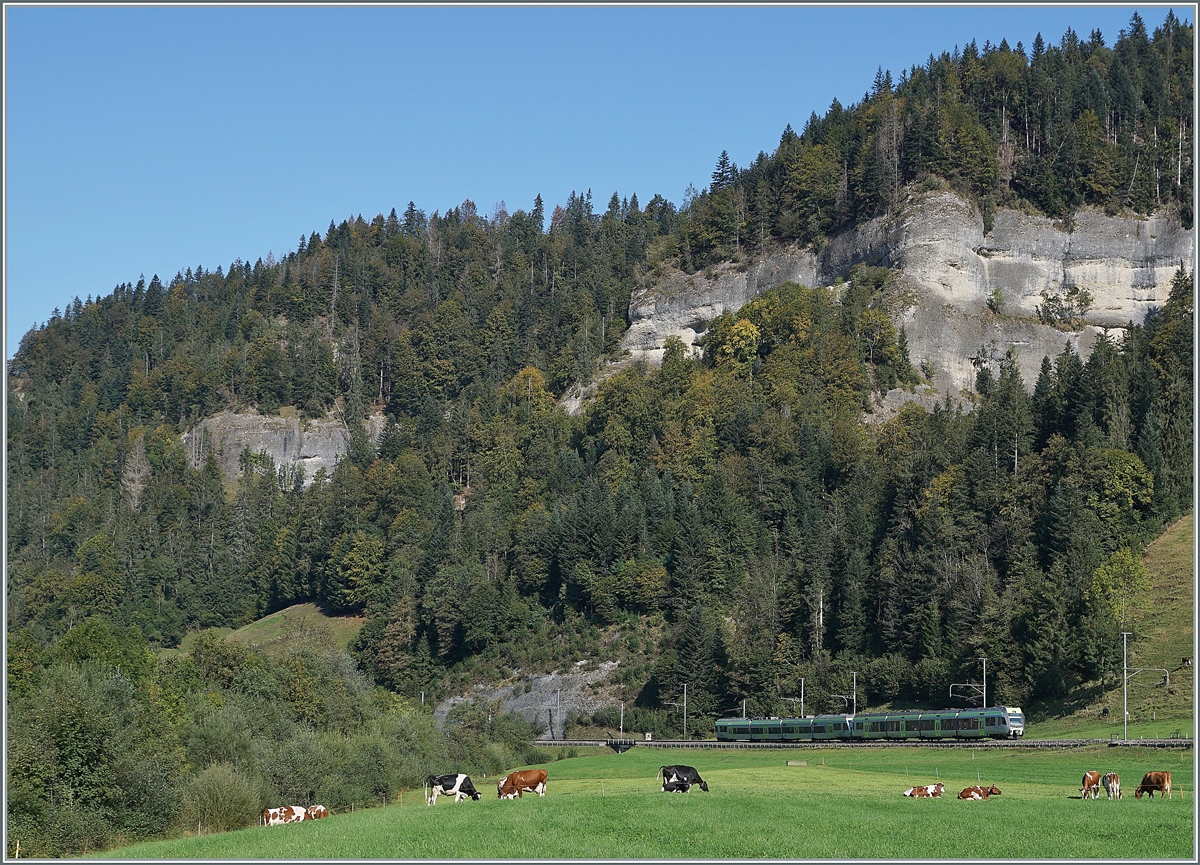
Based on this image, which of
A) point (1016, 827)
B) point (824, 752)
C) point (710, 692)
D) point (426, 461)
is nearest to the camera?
point (1016, 827)

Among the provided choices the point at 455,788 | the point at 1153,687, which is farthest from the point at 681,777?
the point at 1153,687

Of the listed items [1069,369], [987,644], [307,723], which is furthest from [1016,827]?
[1069,369]

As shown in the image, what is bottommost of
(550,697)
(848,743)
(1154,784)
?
(848,743)

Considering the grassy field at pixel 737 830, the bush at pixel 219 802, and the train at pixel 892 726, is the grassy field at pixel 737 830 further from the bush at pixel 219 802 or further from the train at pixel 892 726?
the train at pixel 892 726

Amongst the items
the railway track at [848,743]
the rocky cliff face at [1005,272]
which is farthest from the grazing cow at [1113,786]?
the rocky cliff face at [1005,272]

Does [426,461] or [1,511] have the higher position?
[426,461]

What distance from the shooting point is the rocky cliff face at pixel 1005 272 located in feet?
534

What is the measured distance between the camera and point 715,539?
5384 inches

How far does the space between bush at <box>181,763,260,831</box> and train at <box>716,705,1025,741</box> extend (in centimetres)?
4881

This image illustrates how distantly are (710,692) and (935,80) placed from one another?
11270cm

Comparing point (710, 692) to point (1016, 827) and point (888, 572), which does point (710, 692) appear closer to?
point (888, 572)

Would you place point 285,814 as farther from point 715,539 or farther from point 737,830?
point 715,539

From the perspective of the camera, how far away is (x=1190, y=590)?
324 ft

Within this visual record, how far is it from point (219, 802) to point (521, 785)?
1083cm
